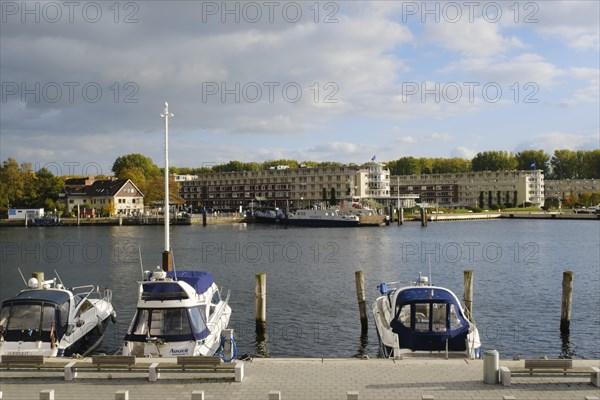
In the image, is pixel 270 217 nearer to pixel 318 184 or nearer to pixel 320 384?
pixel 318 184

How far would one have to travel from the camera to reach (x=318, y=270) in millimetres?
59812

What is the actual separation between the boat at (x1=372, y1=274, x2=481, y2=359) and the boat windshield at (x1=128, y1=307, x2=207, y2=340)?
25.6 ft

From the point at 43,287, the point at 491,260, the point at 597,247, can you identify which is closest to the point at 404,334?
the point at 43,287

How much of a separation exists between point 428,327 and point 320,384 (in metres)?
8.09

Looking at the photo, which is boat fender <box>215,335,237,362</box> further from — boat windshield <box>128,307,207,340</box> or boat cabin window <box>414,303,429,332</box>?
boat cabin window <box>414,303,429,332</box>

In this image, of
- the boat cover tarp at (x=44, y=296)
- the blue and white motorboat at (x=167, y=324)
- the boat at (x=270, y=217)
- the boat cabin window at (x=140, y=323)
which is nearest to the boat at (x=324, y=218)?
the boat at (x=270, y=217)

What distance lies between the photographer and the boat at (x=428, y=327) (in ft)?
76.7

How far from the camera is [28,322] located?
24000 mm

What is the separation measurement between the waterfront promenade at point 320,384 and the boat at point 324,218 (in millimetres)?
120260

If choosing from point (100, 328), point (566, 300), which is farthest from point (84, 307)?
point (566, 300)

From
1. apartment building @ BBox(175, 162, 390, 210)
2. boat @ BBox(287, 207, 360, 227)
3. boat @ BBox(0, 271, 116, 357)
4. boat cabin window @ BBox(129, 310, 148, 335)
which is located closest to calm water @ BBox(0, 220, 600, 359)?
boat @ BBox(0, 271, 116, 357)

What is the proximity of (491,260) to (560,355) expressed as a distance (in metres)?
40.0

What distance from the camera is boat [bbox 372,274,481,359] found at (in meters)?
23.4

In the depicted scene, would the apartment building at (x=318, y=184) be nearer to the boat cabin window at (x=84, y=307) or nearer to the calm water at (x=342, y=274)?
the calm water at (x=342, y=274)
